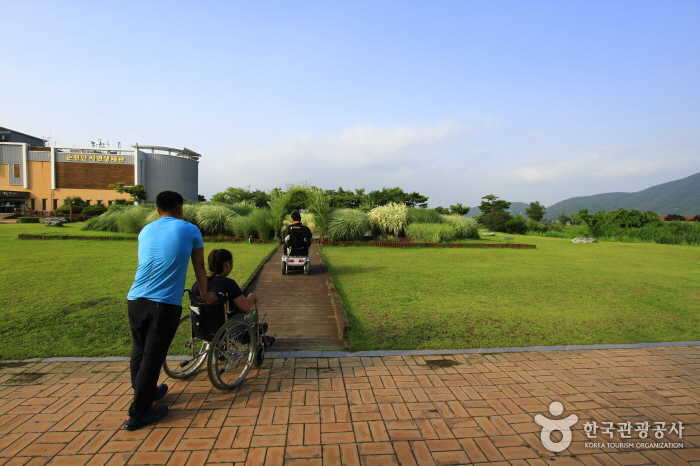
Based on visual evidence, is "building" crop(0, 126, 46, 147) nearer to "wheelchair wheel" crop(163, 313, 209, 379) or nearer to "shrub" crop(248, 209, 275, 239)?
"shrub" crop(248, 209, 275, 239)

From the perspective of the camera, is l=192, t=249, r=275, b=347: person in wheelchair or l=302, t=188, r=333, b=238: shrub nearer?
l=192, t=249, r=275, b=347: person in wheelchair

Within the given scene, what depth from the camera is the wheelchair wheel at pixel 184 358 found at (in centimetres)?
339

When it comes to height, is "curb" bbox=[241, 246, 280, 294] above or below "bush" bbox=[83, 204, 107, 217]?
below

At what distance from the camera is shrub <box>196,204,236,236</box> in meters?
18.7

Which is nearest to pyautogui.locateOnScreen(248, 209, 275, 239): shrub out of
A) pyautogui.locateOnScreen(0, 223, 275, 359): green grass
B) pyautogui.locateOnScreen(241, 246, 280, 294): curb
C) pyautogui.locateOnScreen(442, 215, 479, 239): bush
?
pyautogui.locateOnScreen(241, 246, 280, 294): curb

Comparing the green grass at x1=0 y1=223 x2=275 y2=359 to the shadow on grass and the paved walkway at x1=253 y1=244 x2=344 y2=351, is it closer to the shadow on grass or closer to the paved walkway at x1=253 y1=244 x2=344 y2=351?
the paved walkway at x1=253 y1=244 x2=344 y2=351

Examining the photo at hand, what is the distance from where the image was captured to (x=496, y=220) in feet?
121

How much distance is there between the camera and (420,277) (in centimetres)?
899

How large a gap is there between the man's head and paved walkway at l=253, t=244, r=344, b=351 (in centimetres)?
204

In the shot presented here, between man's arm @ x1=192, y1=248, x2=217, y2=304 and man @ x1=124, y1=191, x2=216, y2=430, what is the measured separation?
0.04 feet

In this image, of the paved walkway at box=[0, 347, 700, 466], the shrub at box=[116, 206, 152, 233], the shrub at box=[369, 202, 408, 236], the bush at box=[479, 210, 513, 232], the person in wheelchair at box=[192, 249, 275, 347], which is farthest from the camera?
the bush at box=[479, 210, 513, 232]

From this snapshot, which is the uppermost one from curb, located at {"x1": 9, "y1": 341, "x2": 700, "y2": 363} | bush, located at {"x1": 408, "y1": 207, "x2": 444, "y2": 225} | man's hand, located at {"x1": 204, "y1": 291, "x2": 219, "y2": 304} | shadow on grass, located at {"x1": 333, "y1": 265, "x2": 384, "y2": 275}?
bush, located at {"x1": 408, "y1": 207, "x2": 444, "y2": 225}

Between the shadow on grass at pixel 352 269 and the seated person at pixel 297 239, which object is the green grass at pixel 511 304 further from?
the seated person at pixel 297 239

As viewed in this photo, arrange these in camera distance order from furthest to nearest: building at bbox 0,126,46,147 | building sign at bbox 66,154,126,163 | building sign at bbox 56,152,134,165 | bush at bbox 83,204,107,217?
building at bbox 0,126,46,147
building sign at bbox 66,154,126,163
building sign at bbox 56,152,134,165
bush at bbox 83,204,107,217
